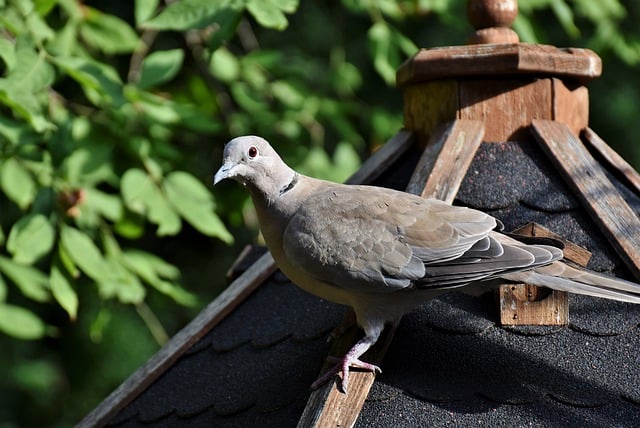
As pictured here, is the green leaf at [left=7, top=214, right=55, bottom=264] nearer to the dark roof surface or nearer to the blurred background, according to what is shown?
the blurred background

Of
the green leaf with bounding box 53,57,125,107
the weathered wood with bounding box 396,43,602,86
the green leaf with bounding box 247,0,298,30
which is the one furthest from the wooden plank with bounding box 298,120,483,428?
the green leaf with bounding box 53,57,125,107

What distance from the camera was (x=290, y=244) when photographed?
1.72 metres

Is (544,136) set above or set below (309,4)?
above

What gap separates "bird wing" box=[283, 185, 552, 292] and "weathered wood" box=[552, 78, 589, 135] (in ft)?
1.25

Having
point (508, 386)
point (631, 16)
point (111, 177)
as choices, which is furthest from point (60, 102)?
point (631, 16)

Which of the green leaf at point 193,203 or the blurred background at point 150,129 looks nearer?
the blurred background at point 150,129

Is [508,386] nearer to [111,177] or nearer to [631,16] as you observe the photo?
[111,177]

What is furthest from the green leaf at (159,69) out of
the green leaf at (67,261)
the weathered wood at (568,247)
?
the weathered wood at (568,247)

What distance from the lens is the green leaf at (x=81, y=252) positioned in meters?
2.51

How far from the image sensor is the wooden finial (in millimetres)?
2018

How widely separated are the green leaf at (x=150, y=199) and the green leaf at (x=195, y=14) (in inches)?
23.7

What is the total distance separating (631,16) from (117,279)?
3.25 m

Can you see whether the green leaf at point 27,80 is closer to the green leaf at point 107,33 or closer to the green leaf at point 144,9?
the green leaf at point 144,9

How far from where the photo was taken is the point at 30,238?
7.99 feet
